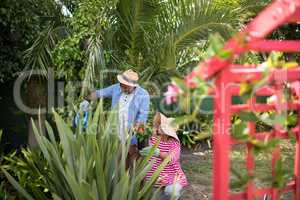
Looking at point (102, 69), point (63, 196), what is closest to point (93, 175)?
point (63, 196)

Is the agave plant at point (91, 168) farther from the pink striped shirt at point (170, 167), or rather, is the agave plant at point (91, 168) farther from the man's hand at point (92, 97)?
the man's hand at point (92, 97)

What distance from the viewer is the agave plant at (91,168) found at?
9.44 ft

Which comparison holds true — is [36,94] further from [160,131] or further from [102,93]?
[160,131]

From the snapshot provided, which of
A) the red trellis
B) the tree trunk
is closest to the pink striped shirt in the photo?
the red trellis

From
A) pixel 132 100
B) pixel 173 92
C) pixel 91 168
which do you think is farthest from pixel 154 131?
pixel 173 92

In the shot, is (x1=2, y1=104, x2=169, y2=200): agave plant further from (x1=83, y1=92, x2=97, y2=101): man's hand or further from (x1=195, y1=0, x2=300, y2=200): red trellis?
(x1=83, y1=92, x2=97, y2=101): man's hand

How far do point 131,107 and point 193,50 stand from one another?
1803 mm

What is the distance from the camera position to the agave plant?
288 centimetres

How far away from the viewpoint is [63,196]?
3.15 metres

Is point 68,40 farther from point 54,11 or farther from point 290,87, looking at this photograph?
point 290,87

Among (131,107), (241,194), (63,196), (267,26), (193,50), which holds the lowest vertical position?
(63,196)

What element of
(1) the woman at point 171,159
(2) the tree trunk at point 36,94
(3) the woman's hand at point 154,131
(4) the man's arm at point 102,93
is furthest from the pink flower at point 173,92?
(2) the tree trunk at point 36,94

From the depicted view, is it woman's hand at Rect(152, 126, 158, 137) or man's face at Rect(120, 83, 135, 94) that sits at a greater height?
man's face at Rect(120, 83, 135, 94)

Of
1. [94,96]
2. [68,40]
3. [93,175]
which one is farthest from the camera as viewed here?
[68,40]
